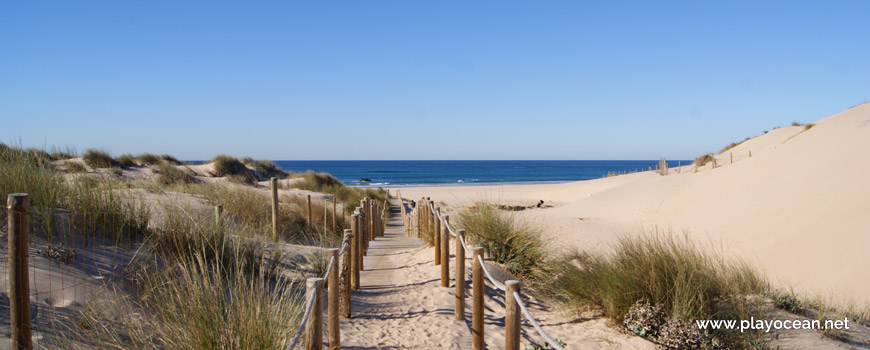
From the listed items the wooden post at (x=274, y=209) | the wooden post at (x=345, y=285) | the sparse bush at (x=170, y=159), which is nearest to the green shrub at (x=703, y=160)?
the sparse bush at (x=170, y=159)

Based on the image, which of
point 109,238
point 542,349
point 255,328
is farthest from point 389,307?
point 109,238

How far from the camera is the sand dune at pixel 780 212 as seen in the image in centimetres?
1030

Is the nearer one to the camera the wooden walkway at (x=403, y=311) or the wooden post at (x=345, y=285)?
the wooden walkway at (x=403, y=311)

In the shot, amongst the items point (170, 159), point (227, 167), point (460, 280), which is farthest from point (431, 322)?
point (170, 159)

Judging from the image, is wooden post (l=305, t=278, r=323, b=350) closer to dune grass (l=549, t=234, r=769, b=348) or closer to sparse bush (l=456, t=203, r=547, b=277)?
dune grass (l=549, t=234, r=769, b=348)

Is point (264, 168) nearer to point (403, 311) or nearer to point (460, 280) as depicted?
point (403, 311)

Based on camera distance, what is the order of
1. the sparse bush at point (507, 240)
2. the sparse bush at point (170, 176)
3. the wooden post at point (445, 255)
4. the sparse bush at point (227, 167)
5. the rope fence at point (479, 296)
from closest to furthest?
the rope fence at point (479, 296)
the wooden post at point (445, 255)
the sparse bush at point (507, 240)
the sparse bush at point (170, 176)
the sparse bush at point (227, 167)

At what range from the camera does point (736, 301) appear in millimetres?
5285

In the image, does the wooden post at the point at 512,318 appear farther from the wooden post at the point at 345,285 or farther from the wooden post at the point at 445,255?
the wooden post at the point at 445,255

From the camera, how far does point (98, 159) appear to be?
822 inches

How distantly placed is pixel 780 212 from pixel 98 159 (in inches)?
981

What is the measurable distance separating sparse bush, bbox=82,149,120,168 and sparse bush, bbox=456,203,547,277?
18.1 meters

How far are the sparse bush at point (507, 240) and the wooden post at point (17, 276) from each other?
560 cm

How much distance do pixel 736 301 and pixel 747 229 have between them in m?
11.1
